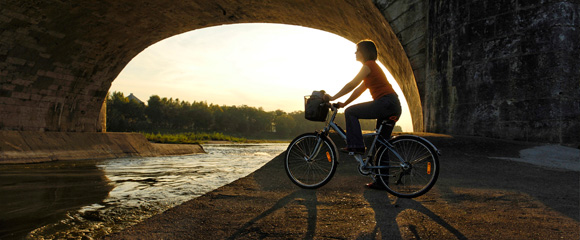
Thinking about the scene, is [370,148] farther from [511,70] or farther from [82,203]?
[511,70]

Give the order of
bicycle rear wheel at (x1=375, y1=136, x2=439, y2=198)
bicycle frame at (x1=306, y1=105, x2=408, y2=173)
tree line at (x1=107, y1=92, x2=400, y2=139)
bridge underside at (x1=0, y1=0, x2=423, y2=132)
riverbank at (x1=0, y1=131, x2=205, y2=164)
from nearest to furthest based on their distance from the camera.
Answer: bicycle rear wheel at (x1=375, y1=136, x2=439, y2=198), bicycle frame at (x1=306, y1=105, x2=408, y2=173), riverbank at (x1=0, y1=131, x2=205, y2=164), bridge underside at (x1=0, y1=0, x2=423, y2=132), tree line at (x1=107, y1=92, x2=400, y2=139)

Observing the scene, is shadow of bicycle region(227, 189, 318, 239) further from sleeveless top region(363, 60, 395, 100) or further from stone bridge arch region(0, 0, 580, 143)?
stone bridge arch region(0, 0, 580, 143)

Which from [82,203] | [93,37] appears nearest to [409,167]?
[82,203]

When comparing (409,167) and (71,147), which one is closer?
(409,167)

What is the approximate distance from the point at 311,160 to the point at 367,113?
0.88 metres

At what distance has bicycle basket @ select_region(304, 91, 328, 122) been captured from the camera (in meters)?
4.11

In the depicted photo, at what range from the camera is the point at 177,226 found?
2.54 meters

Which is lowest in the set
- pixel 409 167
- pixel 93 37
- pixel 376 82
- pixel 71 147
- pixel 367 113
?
pixel 71 147

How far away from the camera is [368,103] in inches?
151

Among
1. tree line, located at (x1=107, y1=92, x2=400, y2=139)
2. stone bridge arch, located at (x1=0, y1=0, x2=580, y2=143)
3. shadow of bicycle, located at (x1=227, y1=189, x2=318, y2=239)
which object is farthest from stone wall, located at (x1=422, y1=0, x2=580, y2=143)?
tree line, located at (x1=107, y1=92, x2=400, y2=139)

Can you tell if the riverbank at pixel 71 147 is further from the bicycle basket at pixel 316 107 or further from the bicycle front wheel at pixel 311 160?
the bicycle basket at pixel 316 107

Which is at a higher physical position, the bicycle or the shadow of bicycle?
the bicycle

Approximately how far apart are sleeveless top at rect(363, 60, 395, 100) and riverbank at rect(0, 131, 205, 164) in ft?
29.8

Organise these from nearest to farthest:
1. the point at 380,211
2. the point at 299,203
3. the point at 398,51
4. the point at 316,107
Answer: the point at 380,211 → the point at 299,203 → the point at 316,107 → the point at 398,51
